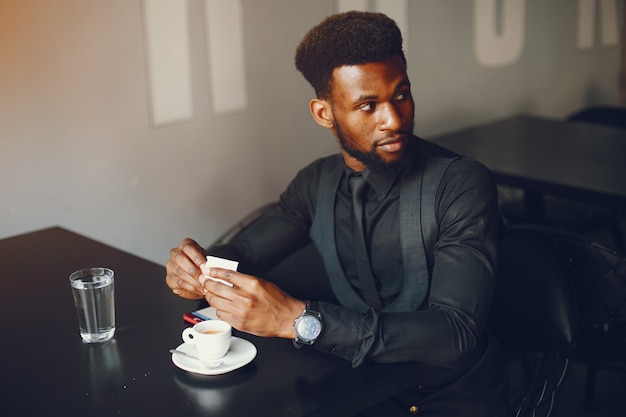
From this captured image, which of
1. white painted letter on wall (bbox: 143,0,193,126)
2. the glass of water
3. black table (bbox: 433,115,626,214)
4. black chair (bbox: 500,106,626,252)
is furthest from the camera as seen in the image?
black chair (bbox: 500,106,626,252)

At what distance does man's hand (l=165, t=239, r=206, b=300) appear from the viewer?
5.42 ft

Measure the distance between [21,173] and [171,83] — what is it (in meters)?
0.58

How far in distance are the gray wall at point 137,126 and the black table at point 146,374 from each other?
1.60 ft

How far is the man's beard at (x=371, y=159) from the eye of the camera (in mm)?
1721

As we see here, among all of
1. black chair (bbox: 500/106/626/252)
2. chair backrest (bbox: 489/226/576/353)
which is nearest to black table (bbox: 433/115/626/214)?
black chair (bbox: 500/106/626/252)

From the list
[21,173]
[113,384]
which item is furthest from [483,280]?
[21,173]

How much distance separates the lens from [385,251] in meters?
1.82

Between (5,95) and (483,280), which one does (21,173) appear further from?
(483,280)

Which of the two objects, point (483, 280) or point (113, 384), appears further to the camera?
point (483, 280)

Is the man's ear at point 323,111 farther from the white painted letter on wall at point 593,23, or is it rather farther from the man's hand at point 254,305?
the white painted letter on wall at point 593,23

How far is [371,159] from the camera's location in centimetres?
174

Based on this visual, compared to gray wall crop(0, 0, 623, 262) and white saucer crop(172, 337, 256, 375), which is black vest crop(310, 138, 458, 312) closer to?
white saucer crop(172, 337, 256, 375)

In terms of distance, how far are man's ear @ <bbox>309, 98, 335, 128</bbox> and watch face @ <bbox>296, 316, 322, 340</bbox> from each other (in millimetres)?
556

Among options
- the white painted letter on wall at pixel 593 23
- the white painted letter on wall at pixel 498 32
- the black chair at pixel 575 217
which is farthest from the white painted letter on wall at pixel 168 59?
the white painted letter on wall at pixel 593 23
